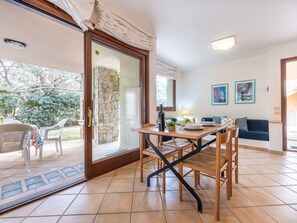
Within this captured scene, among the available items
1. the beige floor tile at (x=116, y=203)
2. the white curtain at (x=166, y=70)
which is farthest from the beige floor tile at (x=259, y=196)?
the white curtain at (x=166, y=70)

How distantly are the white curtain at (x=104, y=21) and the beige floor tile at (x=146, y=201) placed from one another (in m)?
2.18

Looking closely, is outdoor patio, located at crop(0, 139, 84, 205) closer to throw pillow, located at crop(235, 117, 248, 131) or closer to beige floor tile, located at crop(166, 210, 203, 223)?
beige floor tile, located at crop(166, 210, 203, 223)

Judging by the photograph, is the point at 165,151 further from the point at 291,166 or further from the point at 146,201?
the point at 291,166

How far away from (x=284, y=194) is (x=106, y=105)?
9.23ft

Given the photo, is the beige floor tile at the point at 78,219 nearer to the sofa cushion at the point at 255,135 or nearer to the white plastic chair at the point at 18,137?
the white plastic chair at the point at 18,137

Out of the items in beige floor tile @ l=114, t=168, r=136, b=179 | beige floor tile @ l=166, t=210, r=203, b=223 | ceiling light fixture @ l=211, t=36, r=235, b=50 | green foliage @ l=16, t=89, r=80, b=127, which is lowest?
beige floor tile @ l=166, t=210, r=203, b=223

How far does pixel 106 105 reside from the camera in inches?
107

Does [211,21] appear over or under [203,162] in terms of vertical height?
over

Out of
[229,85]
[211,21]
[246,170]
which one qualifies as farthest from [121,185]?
[229,85]

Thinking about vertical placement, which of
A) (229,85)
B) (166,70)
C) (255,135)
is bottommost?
(255,135)

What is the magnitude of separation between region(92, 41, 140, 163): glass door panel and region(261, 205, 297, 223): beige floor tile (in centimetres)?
214

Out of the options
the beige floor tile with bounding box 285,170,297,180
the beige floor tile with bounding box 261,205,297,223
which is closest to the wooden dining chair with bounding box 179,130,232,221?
the beige floor tile with bounding box 261,205,297,223

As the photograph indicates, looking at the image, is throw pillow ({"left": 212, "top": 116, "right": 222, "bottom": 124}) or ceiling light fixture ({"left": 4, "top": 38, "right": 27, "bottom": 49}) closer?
ceiling light fixture ({"left": 4, "top": 38, "right": 27, "bottom": 49})

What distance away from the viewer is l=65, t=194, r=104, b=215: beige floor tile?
4.76 ft
